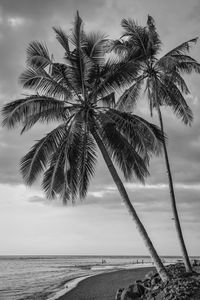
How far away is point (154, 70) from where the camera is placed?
59.2 feet

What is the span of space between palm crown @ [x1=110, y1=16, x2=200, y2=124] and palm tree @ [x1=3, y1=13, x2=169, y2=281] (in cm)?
211

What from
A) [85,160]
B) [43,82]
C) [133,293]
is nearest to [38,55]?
[43,82]

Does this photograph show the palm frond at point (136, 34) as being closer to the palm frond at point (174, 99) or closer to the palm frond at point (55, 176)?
→ the palm frond at point (174, 99)

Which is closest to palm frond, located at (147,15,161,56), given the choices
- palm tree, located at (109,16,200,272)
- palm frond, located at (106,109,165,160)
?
palm tree, located at (109,16,200,272)

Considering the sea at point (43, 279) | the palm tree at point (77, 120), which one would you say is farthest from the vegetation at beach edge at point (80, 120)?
the sea at point (43, 279)

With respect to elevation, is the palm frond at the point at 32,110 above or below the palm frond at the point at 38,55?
below

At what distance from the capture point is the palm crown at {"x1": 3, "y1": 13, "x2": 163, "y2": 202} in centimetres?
1501

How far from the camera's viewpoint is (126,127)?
15477 millimetres

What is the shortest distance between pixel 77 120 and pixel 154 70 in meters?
5.55

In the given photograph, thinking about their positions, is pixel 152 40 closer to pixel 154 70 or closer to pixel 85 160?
pixel 154 70

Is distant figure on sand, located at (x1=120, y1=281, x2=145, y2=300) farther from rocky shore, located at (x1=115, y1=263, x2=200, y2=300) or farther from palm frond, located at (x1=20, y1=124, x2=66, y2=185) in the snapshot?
palm frond, located at (x1=20, y1=124, x2=66, y2=185)

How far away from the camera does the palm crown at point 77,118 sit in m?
15.0

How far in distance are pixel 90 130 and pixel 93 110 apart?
90 centimetres

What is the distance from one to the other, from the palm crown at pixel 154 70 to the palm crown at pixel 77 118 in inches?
83.7
